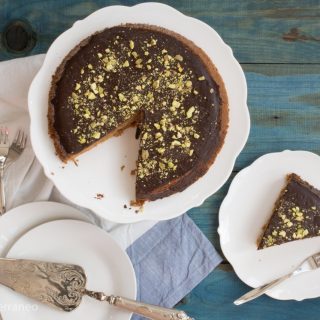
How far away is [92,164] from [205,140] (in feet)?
1.21

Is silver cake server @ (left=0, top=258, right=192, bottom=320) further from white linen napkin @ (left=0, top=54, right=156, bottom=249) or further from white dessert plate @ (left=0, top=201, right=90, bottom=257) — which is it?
white linen napkin @ (left=0, top=54, right=156, bottom=249)

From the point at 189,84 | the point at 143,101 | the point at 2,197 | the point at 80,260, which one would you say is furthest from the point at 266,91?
the point at 2,197

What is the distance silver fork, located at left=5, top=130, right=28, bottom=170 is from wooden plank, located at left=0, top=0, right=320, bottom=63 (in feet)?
1.21

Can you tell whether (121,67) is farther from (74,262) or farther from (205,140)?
(74,262)

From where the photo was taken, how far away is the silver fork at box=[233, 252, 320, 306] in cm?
199

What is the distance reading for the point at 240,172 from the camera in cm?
202

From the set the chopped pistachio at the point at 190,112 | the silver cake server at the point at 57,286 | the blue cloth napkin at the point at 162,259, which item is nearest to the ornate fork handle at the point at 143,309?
the silver cake server at the point at 57,286

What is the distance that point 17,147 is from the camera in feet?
6.35

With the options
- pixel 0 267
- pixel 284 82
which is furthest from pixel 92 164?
pixel 284 82

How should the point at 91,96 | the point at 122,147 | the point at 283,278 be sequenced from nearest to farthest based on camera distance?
1. the point at 91,96
2. the point at 122,147
3. the point at 283,278

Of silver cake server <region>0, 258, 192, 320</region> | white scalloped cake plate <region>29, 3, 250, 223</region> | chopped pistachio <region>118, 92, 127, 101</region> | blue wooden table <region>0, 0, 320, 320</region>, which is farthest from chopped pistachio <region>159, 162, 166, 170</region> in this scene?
silver cake server <region>0, 258, 192, 320</region>

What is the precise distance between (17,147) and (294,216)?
38.6 inches

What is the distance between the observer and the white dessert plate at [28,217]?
191cm

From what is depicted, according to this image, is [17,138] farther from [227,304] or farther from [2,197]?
[227,304]
